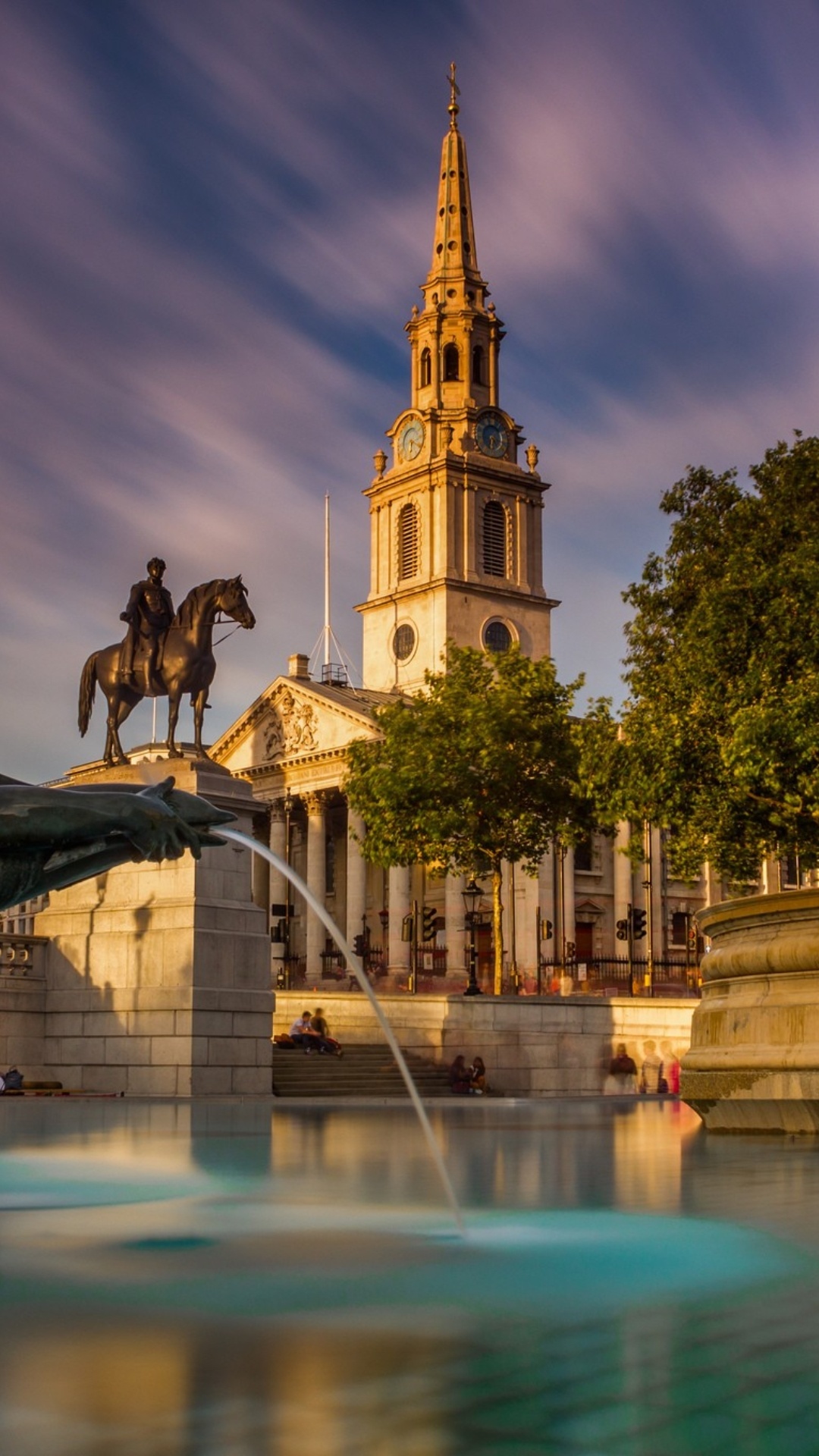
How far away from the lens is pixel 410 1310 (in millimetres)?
5441

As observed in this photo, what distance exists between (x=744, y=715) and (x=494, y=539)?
7501 centimetres

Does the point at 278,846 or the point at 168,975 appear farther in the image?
the point at 278,846

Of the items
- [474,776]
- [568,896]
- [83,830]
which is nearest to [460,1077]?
[474,776]

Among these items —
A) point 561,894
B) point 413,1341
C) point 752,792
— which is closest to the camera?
point 413,1341

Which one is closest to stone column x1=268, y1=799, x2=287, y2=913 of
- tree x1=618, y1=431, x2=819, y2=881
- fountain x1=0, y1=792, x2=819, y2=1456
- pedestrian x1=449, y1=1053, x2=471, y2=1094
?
pedestrian x1=449, y1=1053, x2=471, y2=1094

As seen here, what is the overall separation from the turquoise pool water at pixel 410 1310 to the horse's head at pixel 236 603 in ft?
63.8

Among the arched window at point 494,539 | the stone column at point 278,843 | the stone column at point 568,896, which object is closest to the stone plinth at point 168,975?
the stone column at point 568,896

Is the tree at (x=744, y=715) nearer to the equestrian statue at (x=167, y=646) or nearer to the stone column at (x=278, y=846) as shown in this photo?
the equestrian statue at (x=167, y=646)

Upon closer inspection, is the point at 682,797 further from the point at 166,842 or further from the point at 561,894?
the point at 561,894

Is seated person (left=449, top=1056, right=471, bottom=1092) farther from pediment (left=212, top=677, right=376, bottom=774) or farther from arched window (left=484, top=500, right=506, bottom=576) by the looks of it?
arched window (left=484, top=500, right=506, bottom=576)

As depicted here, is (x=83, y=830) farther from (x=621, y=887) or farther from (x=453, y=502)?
(x=453, y=502)

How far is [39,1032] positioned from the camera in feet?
99.1

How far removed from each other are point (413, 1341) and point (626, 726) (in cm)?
3161

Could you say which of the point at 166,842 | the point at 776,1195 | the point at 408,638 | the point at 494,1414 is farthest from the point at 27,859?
the point at 408,638
